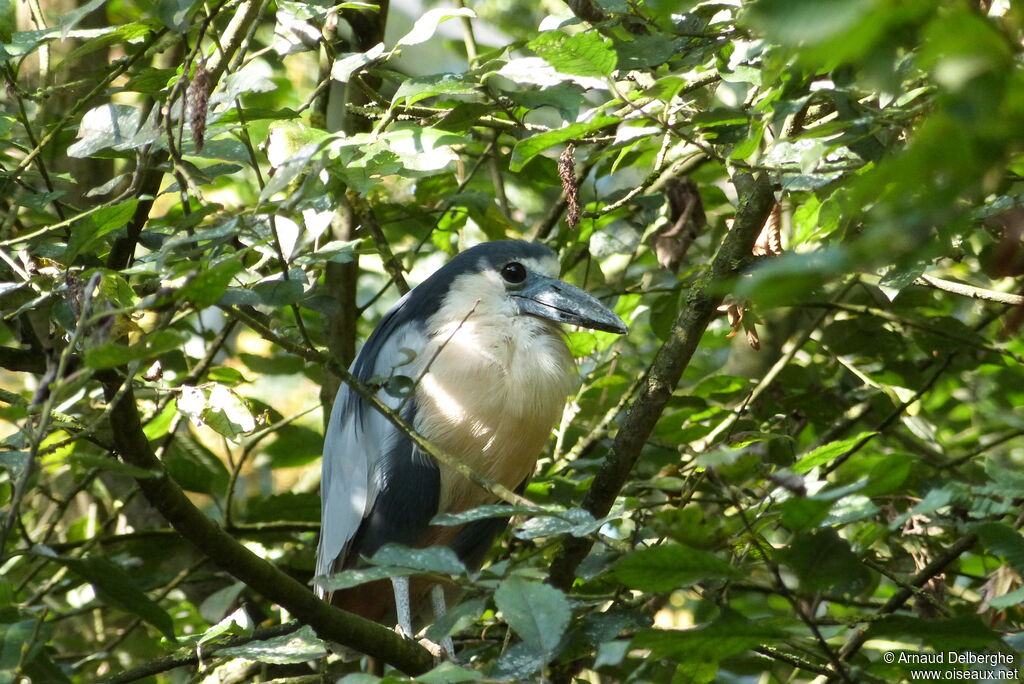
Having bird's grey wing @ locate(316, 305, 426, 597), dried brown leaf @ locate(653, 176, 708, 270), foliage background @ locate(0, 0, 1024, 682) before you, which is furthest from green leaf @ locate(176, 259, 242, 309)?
dried brown leaf @ locate(653, 176, 708, 270)

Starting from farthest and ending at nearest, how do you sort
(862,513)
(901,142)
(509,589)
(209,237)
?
(901,142), (209,237), (509,589), (862,513)

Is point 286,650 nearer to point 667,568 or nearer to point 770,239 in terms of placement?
point 667,568

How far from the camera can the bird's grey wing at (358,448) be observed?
2914 millimetres

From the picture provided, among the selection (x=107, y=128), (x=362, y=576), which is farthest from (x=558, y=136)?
(x=107, y=128)

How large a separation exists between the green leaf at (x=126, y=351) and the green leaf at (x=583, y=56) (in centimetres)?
84

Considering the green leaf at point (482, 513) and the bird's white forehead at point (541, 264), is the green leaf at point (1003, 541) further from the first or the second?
the bird's white forehead at point (541, 264)

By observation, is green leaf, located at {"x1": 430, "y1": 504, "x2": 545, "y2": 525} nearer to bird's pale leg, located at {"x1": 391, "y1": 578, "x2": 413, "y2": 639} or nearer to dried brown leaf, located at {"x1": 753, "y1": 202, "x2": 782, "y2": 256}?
dried brown leaf, located at {"x1": 753, "y1": 202, "x2": 782, "y2": 256}

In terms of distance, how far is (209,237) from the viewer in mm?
1489

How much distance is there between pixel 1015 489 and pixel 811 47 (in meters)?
0.95

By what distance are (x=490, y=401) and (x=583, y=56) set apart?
1.32 metres

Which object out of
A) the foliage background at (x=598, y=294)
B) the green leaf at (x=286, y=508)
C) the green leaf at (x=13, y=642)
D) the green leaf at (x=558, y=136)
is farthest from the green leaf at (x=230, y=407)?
the green leaf at (x=286, y=508)

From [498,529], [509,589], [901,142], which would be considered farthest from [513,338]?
[509,589]

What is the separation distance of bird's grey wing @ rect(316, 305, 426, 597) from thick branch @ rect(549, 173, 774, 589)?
3.05 ft

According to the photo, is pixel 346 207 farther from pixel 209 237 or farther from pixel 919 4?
pixel 919 4
